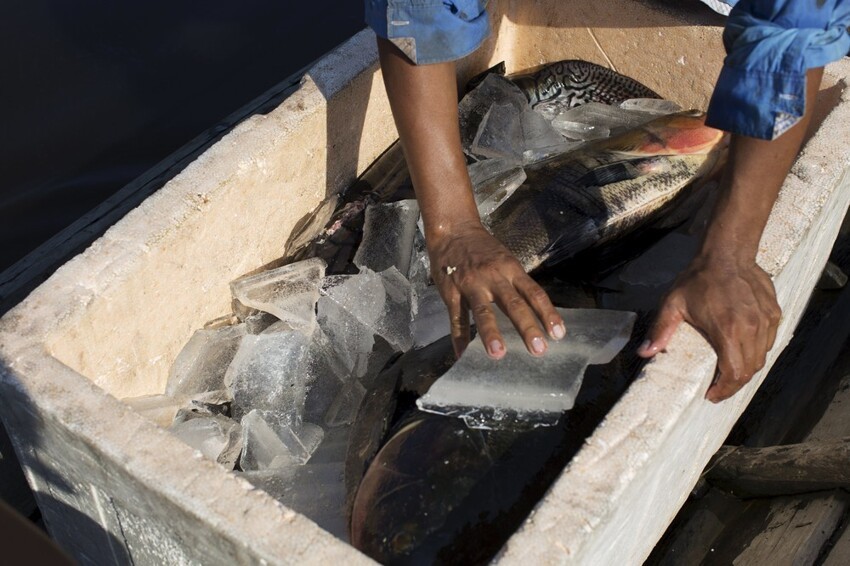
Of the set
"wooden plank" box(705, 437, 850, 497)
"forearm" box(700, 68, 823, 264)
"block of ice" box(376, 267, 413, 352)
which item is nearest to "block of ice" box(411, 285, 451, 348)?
"block of ice" box(376, 267, 413, 352)

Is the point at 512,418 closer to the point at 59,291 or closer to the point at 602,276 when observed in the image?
the point at 602,276

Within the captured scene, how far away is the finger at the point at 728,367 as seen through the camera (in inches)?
76.2

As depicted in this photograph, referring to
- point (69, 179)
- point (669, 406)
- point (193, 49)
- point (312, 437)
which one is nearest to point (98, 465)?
point (312, 437)

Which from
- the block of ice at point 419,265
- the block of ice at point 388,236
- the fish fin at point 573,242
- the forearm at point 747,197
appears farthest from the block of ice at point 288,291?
the forearm at point 747,197

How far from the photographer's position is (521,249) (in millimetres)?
2605

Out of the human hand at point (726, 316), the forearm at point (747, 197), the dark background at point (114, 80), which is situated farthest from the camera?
the dark background at point (114, 80)

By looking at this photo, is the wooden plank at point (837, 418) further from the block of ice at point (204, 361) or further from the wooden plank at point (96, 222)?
the wooden plank at point (96, 222)

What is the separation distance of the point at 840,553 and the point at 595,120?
169 centimetres

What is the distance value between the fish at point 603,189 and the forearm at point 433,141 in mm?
350

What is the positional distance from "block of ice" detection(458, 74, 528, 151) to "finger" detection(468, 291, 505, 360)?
47.7 inches

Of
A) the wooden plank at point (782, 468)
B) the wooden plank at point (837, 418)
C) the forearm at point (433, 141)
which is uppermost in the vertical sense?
the forearm at point (433, 141)

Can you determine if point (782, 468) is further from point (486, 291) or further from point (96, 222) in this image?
point (96, 222)

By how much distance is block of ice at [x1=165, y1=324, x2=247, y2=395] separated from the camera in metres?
2.44

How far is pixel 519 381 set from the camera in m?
1.86
